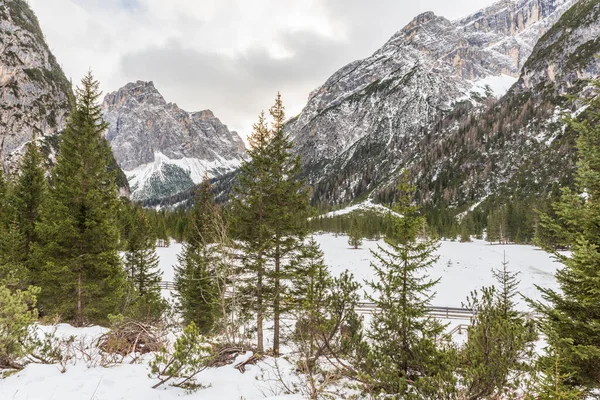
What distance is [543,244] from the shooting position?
7.44m

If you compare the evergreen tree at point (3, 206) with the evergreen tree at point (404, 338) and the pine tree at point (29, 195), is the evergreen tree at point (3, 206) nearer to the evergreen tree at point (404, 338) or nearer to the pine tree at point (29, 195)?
the pine tree at point (29, 195)

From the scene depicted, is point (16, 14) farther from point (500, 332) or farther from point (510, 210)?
point (510, 210)

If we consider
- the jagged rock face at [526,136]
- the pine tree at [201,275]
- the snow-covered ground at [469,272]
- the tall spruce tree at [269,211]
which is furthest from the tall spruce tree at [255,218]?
the jagged rock face at [526,136]

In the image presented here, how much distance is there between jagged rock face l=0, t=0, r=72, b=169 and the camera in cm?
8012

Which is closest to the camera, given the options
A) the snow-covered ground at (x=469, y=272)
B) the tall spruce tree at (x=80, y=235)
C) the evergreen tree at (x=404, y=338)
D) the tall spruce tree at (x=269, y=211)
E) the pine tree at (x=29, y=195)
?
the evergreen tree at (x=404, y=338)

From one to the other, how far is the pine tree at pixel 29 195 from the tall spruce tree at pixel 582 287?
21845mm

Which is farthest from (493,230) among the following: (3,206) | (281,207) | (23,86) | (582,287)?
(23,86)

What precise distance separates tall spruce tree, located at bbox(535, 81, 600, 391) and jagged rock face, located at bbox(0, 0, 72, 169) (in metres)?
103

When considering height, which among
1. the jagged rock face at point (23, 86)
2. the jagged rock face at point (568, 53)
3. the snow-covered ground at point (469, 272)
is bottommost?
the snow-covered ground at point (469, 272)

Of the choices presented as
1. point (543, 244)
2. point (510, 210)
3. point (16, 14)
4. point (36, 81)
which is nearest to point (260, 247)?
point (543, 244)

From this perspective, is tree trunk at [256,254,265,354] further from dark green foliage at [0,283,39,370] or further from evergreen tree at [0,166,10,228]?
evergreen tree at [0,166,10,228]

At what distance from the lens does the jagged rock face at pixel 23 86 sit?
3155 inches

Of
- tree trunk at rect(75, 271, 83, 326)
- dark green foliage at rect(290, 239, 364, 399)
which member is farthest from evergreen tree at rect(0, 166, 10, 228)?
dark green foliage at rect(290, 239, 364, 399)

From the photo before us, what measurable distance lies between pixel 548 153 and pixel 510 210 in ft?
227
